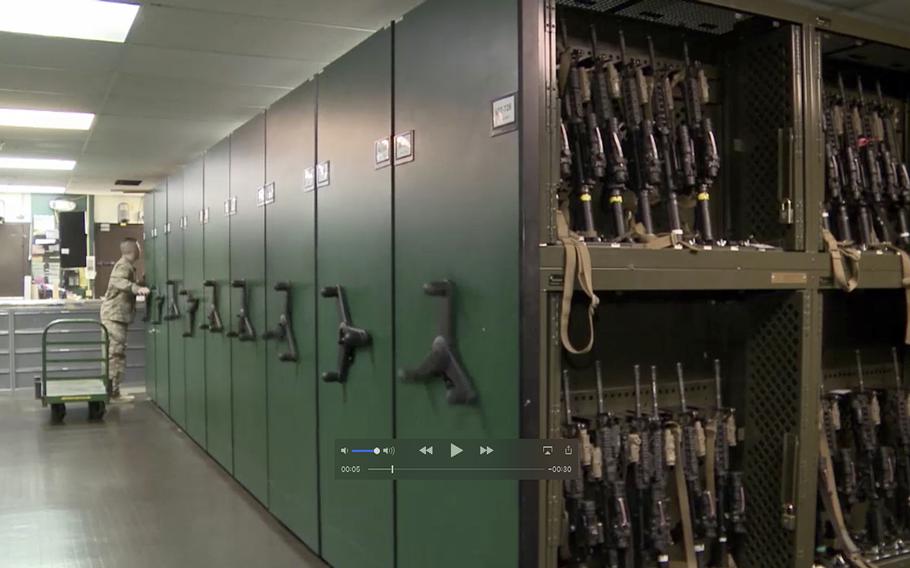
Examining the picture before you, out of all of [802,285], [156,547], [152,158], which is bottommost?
[156,547]

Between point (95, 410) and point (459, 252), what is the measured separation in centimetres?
621

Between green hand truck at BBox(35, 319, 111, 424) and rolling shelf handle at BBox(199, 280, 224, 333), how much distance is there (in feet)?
8.01

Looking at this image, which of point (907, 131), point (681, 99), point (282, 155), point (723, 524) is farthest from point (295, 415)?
point (907, 131)

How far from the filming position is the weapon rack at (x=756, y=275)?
2.61 m

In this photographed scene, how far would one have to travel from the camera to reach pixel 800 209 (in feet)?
8.61

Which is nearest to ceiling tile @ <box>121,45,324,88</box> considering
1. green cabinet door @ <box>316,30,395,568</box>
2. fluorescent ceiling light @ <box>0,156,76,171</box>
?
green cabinet door @ <box>316,30,395,568</box>

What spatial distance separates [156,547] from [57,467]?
2.06m

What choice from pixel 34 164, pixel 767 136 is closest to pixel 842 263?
pixel 767 136

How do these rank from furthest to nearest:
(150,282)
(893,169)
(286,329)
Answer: (150,282) < (286,329) < (893,169)

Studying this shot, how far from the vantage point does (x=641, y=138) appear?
2525 mm

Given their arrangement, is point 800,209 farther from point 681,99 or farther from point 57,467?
point 57,467

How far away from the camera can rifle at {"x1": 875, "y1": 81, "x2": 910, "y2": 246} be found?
10.5 ft

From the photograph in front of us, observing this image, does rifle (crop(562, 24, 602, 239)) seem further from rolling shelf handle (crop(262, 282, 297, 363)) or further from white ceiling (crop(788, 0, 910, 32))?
white ceiling (crop(788, 0, 910, 32))

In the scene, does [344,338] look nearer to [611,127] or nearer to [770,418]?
[611,127]
